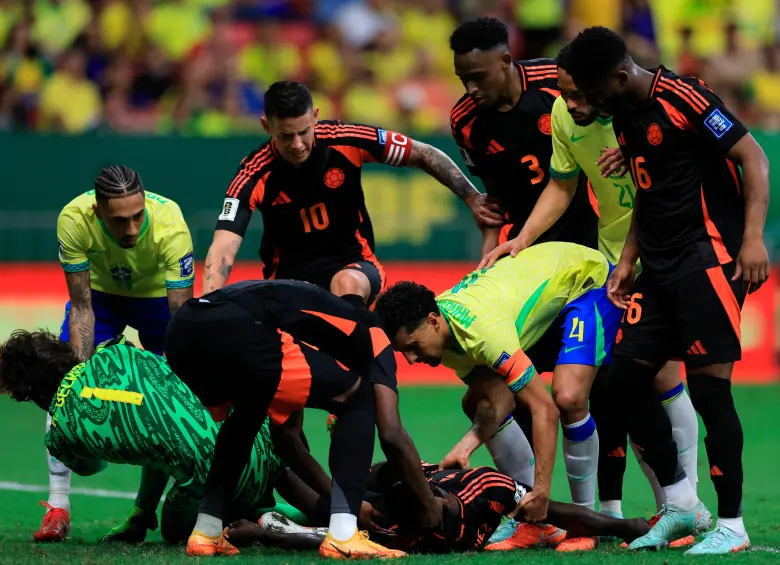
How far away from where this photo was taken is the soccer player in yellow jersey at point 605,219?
269 inches

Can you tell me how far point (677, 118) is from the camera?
234 inches

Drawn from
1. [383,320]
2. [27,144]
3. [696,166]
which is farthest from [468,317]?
[27,144]

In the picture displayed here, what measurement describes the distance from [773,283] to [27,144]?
8.35 meters

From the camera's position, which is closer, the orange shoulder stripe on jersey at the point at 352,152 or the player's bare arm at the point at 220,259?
the player's bare arm at the point at 220,259

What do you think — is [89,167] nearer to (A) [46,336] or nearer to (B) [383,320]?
(A) [46,336]

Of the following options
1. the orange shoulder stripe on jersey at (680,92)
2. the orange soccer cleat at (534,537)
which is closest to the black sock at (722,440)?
the orange soccer cleat at (534,537)

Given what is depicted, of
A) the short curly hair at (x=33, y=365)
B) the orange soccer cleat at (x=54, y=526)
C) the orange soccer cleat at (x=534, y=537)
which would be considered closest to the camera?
the orange soccer cleat at (x=534, y=537)

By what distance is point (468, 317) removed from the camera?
6191 mm

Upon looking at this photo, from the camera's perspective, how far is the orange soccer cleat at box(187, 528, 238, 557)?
230 inches

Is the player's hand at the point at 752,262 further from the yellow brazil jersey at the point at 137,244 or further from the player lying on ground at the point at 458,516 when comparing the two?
the yellow brazil jersey at the point at 137,244

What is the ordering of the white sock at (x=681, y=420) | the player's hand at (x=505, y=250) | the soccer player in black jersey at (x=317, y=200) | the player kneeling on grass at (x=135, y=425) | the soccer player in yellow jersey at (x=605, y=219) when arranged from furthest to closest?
1. the soccer player in black jersey at (x=317, y=200)
2. the white sock at (x=681, y=420)
3. the player's hand at (x=505, y=250)
4. the soccer player in yellow jersey at (x=605, y=219)
5. the player kneeling on grass at (x=135, y=425)

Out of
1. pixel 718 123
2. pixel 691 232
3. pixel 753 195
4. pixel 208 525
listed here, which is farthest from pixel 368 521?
pixel 718 123

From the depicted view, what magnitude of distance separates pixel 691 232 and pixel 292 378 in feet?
6.57

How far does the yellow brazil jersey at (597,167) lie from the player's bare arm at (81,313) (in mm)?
2817
